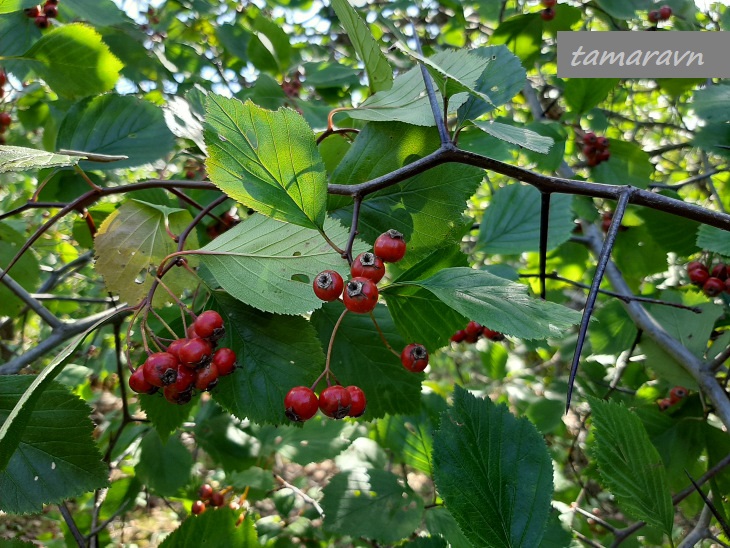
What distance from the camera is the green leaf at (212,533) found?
1093mm

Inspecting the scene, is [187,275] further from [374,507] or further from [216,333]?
[374,507]

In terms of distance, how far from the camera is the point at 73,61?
162 centimetres

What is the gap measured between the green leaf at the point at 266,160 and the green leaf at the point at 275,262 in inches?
2.3

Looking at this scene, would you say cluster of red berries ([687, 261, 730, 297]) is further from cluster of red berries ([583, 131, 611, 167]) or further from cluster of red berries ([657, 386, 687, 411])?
cluster of red berries ([583, 131, 611, 167])

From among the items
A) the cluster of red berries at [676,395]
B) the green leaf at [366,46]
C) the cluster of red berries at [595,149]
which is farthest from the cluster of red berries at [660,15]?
the green leaf at [366,46]

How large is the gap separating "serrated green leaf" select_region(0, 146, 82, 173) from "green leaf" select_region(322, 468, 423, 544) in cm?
129

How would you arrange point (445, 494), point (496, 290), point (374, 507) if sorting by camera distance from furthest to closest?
point (374, 507)
point (445, 494)
point (496, 290)

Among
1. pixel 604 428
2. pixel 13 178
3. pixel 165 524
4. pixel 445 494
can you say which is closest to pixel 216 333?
pixel 445 494

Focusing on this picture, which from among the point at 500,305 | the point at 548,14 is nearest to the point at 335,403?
the point at 500,305

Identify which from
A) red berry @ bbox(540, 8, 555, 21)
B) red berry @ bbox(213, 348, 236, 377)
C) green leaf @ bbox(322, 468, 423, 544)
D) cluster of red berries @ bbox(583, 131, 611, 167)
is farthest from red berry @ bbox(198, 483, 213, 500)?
red berry @ bbox(540, 8, 555, 21)

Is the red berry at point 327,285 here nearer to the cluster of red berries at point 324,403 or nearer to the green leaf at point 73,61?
the cluster of red berries at point 324,403

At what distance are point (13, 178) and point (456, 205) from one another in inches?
184

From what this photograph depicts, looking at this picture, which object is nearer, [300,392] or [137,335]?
[300,392]

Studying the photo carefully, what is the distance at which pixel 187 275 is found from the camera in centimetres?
102
